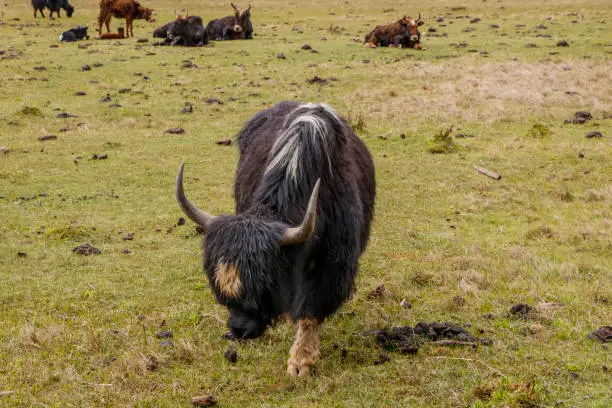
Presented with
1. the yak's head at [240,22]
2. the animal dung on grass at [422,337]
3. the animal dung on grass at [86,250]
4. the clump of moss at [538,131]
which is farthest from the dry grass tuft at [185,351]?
the yak's head at [240,22]

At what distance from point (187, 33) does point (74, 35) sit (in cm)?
472

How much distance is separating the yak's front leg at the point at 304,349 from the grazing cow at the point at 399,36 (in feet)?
66.1

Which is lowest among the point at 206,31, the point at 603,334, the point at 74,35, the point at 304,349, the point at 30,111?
the point at 304,349

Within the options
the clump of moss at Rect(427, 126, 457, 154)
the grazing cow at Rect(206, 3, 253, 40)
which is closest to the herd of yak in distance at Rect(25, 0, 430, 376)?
the clump of moss at Rect(427, 126, 457, 154)

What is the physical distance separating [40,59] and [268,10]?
77.3 feet

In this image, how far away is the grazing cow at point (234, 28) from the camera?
88.2 feet

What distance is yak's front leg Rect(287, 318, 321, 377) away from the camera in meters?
5.21

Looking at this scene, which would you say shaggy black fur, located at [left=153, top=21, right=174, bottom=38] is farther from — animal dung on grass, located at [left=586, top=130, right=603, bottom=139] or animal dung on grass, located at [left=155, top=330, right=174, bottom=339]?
animal dung on grass, located at [left=155, top=330, right=174, bottom=339]

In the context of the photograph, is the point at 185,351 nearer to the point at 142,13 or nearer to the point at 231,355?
the point at 231,355

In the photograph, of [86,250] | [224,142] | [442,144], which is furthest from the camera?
[224,142]

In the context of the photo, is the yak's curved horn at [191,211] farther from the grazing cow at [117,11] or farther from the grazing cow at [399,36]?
the grazing cow at [117,11]

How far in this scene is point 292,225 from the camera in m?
4.69

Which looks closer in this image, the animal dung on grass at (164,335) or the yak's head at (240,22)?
the animal dung on grass at (164,335)

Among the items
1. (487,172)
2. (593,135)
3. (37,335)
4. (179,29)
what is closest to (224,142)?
(487,172)
